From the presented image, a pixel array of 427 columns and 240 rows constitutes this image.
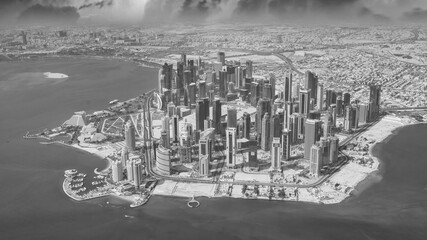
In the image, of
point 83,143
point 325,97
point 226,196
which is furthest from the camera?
point 325,97

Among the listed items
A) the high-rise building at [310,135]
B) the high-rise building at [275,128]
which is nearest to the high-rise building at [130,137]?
the high-rise building at [275,128]

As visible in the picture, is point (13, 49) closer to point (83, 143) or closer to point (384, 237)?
point (83, 143)

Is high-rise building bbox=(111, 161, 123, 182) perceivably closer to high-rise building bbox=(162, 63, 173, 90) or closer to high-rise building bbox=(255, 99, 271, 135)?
high-rise building bbox=(255, 99, 271, 135)

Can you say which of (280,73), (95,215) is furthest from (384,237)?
(280,73)

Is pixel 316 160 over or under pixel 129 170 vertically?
over

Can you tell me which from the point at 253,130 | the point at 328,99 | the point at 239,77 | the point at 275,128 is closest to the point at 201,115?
the point at 253,130

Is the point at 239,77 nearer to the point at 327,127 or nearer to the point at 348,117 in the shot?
the point at 348,117
